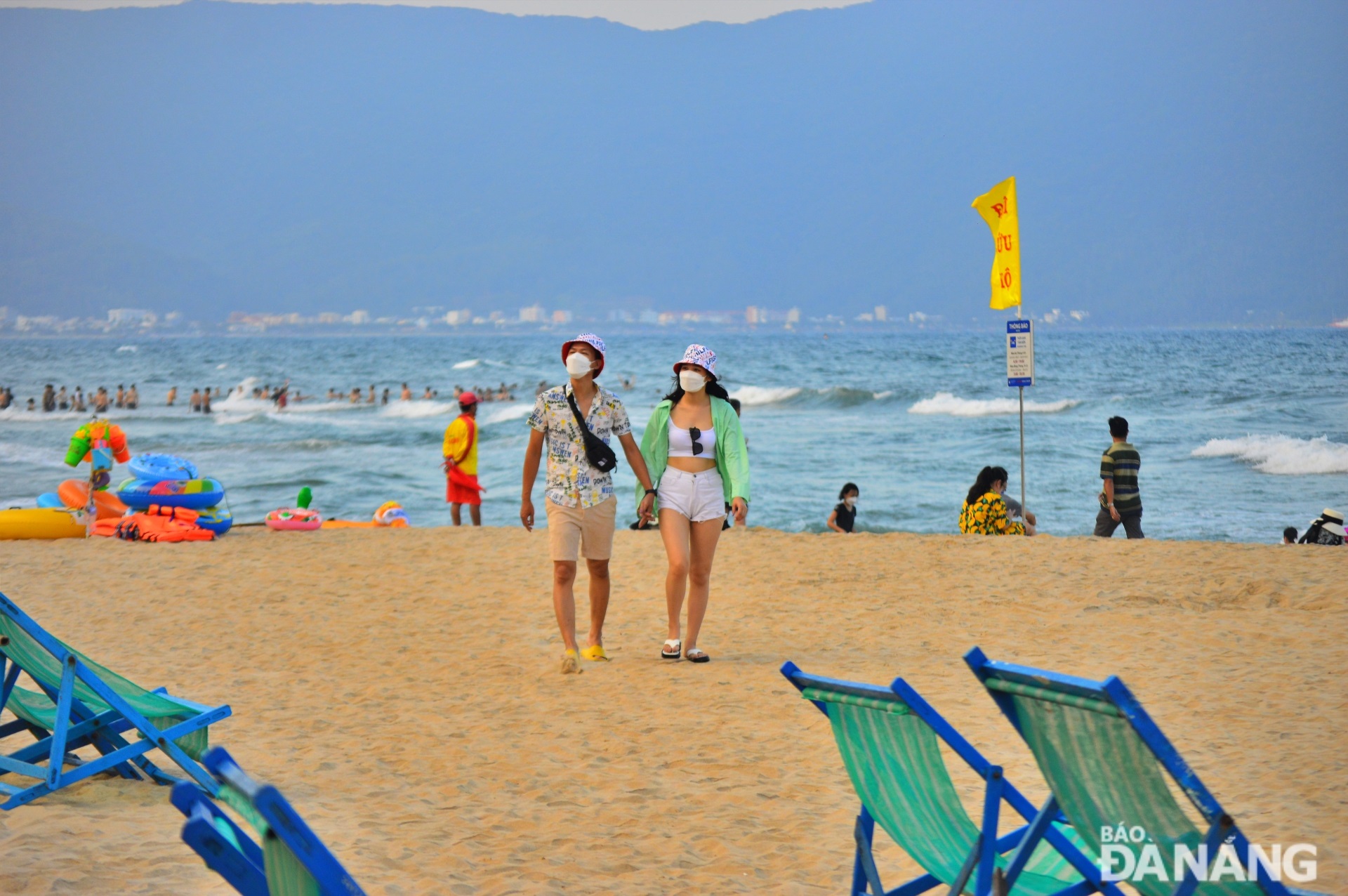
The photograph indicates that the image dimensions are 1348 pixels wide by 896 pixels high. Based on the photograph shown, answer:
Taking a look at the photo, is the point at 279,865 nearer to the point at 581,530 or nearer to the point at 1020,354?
the point at 581,530

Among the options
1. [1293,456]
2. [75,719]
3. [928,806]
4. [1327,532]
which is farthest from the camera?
[1293,456]

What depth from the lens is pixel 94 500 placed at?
11.1 metres

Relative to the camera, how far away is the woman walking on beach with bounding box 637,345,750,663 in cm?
591

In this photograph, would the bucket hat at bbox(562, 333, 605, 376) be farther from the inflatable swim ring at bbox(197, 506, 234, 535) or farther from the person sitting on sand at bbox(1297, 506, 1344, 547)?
the person sitting on sand at bbox(1297, 506, 1344, 547)

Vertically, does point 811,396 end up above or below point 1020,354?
below

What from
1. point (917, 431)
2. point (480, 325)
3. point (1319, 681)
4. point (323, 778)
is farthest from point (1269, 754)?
point (480, 325)

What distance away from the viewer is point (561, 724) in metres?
5.09

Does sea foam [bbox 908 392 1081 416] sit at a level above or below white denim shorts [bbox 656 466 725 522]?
below

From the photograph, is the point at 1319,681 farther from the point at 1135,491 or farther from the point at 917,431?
the point at 917,431

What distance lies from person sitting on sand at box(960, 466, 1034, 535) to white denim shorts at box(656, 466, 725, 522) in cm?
492

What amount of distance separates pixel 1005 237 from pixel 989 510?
8.23 feet

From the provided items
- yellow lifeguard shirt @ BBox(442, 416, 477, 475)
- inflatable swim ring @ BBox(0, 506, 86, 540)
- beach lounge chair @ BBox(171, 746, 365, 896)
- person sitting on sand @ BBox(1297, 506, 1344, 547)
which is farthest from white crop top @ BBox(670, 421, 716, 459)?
inflatable swim ring @ BBox(0, 506, 86, 540)

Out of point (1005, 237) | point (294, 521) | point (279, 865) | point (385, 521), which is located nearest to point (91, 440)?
point (294, 521)

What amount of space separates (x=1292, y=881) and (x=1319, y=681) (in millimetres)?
2535
